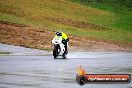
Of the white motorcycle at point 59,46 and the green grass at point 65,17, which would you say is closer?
the white motorcycle at point 59,46

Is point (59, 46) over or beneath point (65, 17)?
over

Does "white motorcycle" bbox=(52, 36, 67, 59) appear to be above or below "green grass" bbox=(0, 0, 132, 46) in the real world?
above

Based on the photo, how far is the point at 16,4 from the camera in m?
71.1

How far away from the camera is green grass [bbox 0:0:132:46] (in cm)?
6200

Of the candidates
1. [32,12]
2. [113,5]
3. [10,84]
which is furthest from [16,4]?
[10,84]

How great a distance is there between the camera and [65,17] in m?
71.9

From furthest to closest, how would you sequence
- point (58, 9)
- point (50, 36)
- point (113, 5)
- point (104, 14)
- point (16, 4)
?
point (113, 5)
point (104, 14)
point (58, 9)
point (16, 4)
point (50, 36)

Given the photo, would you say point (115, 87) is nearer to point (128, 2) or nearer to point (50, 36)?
point (50, 36)

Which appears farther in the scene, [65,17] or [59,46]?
[65,17]

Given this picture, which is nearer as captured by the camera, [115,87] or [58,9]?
[115,87]

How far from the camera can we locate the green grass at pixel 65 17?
62000mm

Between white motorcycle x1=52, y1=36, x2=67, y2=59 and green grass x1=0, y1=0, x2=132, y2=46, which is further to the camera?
green grass x1=0, y1=0, x2=132, y2=46

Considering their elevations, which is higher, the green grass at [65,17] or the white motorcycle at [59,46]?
the white motorcycle at [59,46]

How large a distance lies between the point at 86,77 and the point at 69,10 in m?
66.9
